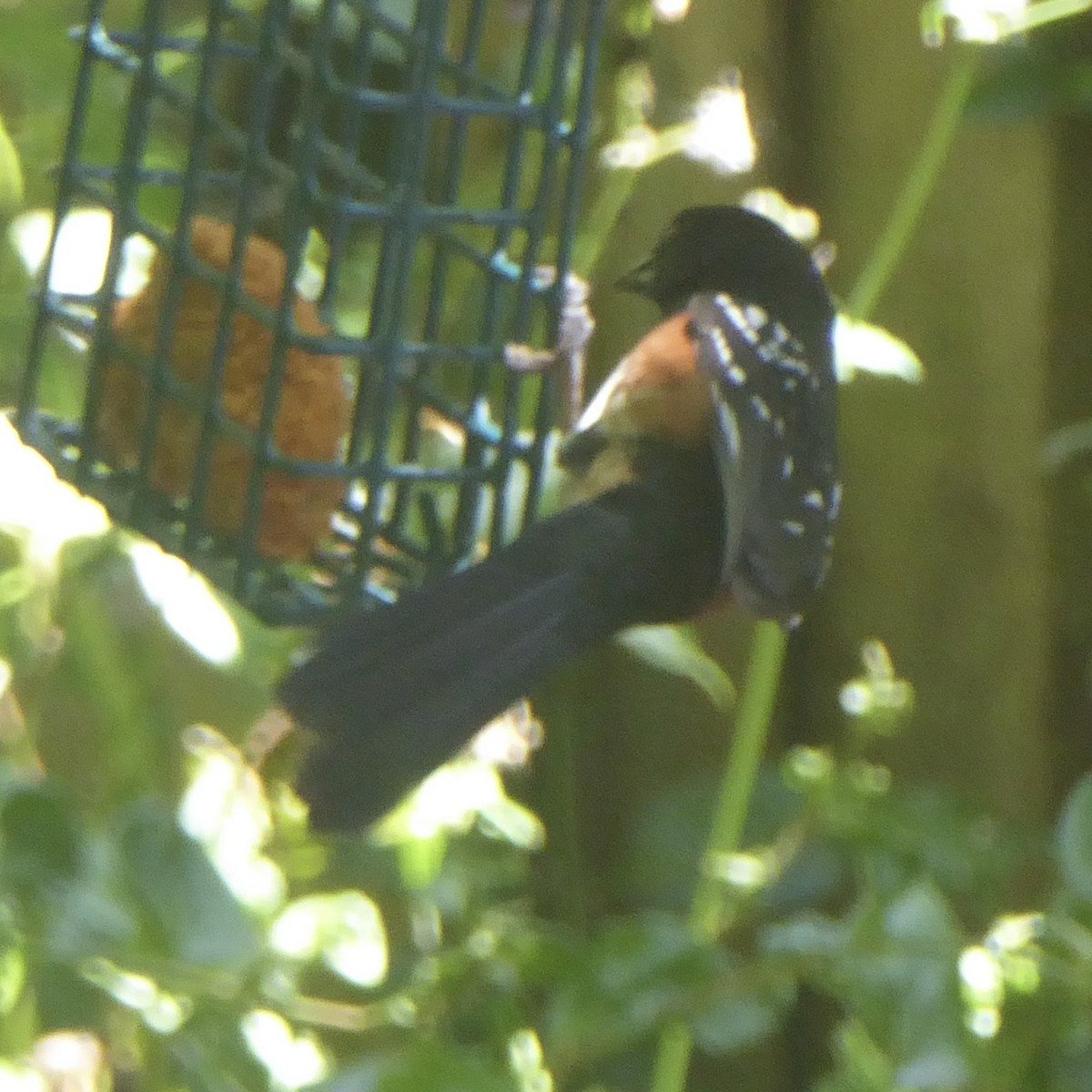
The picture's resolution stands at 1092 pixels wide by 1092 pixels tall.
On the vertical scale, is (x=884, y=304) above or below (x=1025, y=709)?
above

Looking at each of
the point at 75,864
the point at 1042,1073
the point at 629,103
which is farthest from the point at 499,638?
the point at 629,103

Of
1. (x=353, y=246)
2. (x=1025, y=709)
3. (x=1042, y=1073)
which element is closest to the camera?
(x=1042, y=1073)

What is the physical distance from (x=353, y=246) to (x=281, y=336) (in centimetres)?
54

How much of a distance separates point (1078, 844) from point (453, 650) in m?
0.47

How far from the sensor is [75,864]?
1250mm

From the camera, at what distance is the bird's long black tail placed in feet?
3.36

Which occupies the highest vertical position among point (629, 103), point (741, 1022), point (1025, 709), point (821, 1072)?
point (629, 103)

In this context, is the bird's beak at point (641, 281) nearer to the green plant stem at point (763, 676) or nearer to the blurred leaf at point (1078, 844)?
the green plant stem at point (763, 676)

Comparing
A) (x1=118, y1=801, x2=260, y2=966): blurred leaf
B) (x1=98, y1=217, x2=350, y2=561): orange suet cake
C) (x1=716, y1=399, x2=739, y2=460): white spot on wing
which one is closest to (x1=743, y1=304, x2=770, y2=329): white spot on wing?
(x1=716, y1=399, x2=739, y2=460): white spot on wing

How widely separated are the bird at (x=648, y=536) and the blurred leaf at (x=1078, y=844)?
0.23 m

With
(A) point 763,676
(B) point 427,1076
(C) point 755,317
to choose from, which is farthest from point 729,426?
(B) point 427,1076

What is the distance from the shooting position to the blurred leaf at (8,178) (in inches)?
55.6

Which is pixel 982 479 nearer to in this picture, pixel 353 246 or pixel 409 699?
pixel 353 246

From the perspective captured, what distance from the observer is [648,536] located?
4.33 ft
